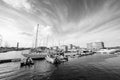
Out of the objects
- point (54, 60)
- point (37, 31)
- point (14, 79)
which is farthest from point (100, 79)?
point (37, 31)

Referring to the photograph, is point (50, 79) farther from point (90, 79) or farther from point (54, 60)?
point (54, 60)

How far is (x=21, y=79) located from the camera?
16.5m

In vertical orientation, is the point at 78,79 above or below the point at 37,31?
below

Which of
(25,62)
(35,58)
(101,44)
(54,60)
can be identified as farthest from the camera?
(101,44)

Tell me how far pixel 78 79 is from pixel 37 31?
53628 millimetres

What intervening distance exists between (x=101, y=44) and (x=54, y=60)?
20683cm

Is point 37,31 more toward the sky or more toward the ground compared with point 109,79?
more toward the sky

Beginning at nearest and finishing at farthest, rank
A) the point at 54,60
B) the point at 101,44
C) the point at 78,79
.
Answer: the point at 78,79, the point at 54,60, the point at 101,44

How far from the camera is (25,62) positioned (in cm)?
3253

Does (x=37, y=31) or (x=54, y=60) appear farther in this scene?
(x=37, y=31)

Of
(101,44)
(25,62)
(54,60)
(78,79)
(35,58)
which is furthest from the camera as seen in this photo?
(101,44)

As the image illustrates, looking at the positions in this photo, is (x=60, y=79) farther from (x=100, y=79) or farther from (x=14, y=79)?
(x=14, y=79)

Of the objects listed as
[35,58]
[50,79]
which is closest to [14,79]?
[50,79]

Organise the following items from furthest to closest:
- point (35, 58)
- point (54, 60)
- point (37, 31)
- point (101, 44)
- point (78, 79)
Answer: point (101, 44)
point (37, 31)
point (35, 58)
point (54, 60)
point (78, 79)
